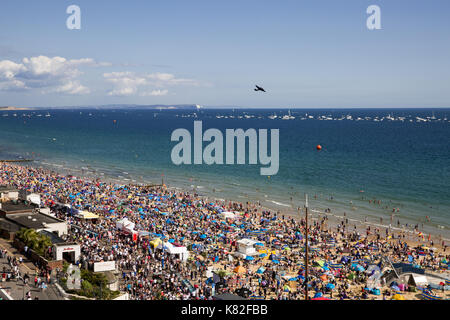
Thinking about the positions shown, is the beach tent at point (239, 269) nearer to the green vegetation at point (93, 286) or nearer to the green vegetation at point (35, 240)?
the green vegetation at point (93, 286)

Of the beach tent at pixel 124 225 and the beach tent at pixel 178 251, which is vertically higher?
the beach tent at pixel 124 225

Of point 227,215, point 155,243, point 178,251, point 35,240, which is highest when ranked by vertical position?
point 35,240

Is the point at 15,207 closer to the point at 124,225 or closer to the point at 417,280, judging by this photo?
the point at 124,225

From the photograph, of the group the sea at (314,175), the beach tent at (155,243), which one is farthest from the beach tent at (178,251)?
the sea at (314,175)

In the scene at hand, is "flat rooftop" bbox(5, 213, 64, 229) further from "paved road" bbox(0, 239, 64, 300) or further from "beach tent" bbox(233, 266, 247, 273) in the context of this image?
"beach tent" bbox(233, 266, 247, 273)

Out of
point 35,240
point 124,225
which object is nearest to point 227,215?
point 124,225

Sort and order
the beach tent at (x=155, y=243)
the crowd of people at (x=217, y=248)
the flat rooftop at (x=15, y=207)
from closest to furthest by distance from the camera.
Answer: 1. the crowd of people at (x=217, y=248)
2. the beach tent at (x=155, y=243)
3. the flat rooftop at (x=15, y=207)
